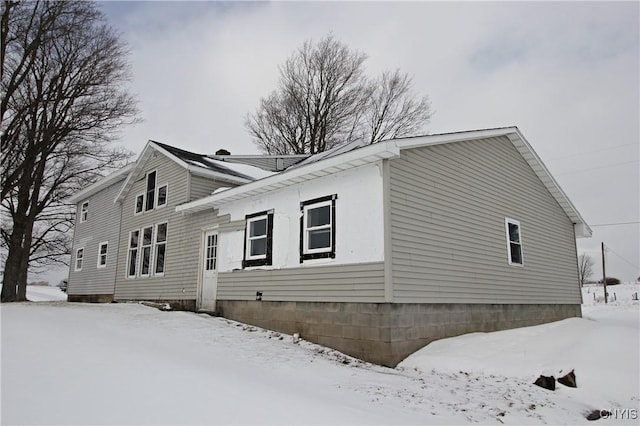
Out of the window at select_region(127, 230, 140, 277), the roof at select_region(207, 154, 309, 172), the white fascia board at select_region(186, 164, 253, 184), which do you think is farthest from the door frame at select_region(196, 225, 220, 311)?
the roof at select_region(207, 154, 309, 172)

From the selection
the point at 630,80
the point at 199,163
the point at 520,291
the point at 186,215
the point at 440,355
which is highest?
the point at 630,80

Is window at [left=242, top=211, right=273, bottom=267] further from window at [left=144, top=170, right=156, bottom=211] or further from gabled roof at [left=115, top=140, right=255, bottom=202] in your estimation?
window at [left=144, top=170, right=156, bottom=211]

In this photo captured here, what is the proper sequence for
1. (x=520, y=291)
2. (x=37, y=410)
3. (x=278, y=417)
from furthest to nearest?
(x=520, y=291)
(x=278, y=417)
(x=37, y=410)

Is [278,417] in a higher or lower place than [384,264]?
lower

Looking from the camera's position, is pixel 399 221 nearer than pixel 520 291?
Yes

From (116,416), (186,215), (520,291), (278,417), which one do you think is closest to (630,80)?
(520,291)

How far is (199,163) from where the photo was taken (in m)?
14.6

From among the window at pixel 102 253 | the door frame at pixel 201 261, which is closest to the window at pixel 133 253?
the window at pixel 102 253

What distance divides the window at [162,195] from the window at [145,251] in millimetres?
1029

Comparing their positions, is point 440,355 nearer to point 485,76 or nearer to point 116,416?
point 116,416

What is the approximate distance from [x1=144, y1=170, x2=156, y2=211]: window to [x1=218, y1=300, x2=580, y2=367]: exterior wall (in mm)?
6577

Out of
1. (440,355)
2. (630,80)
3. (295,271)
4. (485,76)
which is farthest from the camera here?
(485,76)

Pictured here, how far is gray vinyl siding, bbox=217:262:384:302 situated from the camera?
27.0 feet

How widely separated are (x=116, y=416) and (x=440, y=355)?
597 cm
